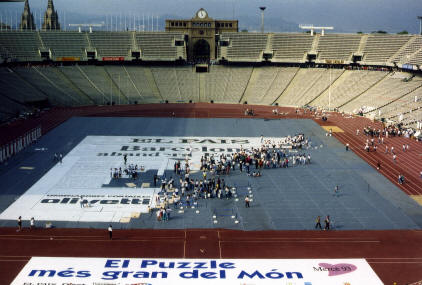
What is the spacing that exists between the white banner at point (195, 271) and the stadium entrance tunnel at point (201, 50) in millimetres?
85361

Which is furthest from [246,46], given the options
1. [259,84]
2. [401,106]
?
[401,106]

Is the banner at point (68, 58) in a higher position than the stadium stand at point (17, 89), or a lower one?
higher

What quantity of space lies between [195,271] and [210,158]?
21506mm

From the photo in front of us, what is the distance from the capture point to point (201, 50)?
109 m

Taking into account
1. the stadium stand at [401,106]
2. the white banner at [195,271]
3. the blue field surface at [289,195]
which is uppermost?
the stadium stand at [401,106]

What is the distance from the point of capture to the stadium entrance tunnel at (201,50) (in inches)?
4247

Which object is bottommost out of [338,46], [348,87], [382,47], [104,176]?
[104,176]

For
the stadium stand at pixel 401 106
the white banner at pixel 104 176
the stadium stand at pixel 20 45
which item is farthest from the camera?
the stadium stand at pixel 20 45

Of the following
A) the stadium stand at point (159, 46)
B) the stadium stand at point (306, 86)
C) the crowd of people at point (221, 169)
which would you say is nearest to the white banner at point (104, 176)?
the crowd of people at point (221, 169)

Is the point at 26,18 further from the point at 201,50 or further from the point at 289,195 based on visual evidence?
the point at 289,195

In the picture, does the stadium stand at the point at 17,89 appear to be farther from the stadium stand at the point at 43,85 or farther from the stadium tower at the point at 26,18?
the stadium tower at the point at 26,18

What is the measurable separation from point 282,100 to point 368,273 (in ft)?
199

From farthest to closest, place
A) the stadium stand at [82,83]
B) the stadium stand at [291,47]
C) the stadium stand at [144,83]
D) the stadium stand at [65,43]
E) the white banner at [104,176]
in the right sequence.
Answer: the stadium stand at [291,47]
the stadium stand at [65,43]
the stadium stand at [144,83]
the stadium stand at [82,83]
the white banner at [104,176]

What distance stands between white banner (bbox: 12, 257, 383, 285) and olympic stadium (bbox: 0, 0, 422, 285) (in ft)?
0.37
